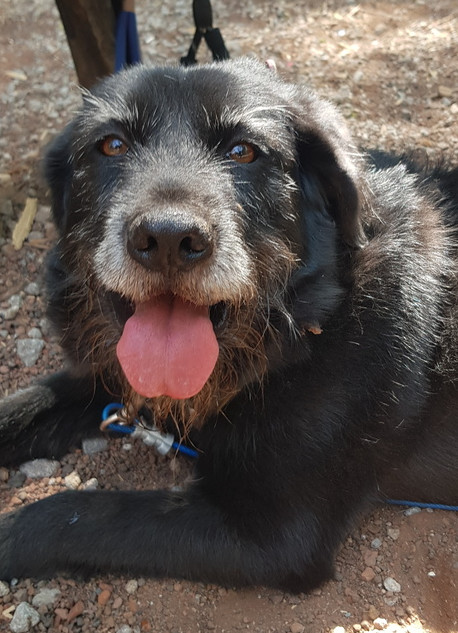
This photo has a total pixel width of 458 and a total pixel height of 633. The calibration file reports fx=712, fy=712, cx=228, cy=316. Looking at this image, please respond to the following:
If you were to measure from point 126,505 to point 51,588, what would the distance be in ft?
1.46

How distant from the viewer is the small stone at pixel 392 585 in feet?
9.92

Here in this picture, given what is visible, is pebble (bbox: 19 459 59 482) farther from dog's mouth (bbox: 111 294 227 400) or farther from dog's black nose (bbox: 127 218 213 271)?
dog's black nose (bbox: 127 218 213 271)

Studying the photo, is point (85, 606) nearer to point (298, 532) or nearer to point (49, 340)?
point (298, 532)

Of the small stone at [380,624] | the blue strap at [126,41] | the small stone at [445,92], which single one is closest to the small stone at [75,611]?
the small stone at [380,624]

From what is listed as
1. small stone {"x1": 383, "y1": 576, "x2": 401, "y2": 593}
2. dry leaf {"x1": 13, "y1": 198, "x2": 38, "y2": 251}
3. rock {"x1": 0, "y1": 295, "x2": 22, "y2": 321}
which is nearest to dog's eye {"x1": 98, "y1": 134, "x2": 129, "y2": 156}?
rock {"x1": 0, "y1": 295, "x2": 22, "y2": 321}

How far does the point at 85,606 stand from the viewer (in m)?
2.90

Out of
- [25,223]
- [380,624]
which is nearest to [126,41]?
[25,223]

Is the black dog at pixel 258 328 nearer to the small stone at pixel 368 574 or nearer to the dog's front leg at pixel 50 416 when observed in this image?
the small stone at pixel 368 574

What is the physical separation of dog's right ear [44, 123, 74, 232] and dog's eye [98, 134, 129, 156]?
1.00ft

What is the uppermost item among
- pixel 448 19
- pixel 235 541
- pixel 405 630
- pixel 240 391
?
pixel 448 19

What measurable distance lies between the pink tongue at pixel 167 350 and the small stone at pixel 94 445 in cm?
114

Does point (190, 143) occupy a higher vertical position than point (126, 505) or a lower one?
higher

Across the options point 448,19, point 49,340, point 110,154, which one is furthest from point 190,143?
point 448,19

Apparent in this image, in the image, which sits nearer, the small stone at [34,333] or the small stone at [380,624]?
the small stone at [380,624]
